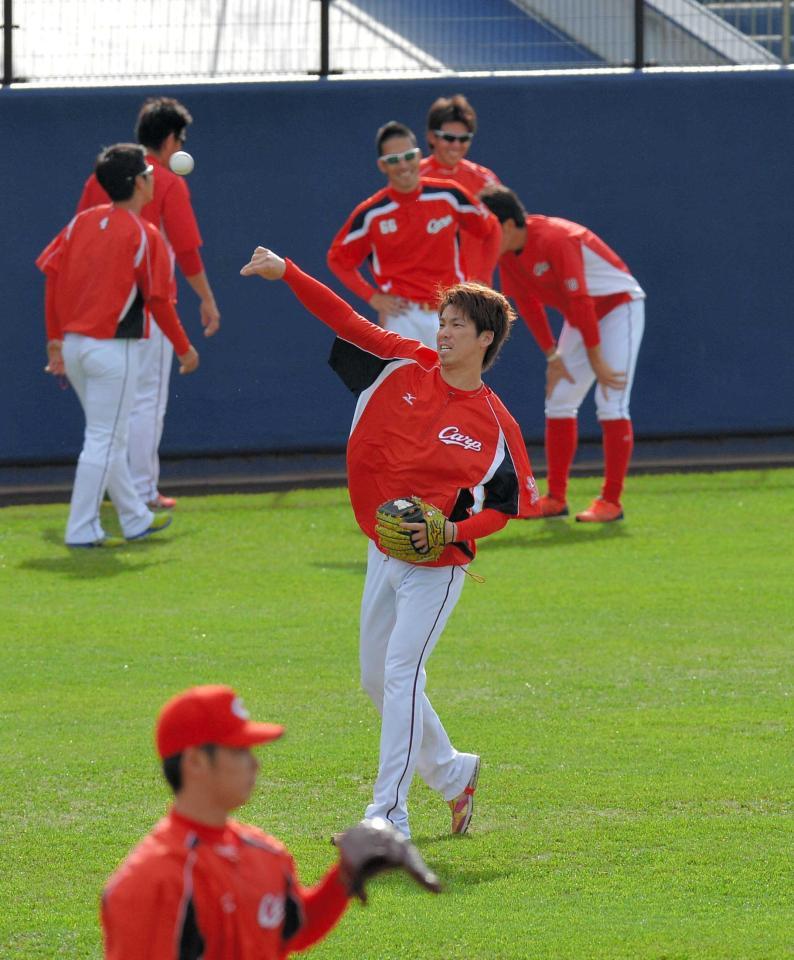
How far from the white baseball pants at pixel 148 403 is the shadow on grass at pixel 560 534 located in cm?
252

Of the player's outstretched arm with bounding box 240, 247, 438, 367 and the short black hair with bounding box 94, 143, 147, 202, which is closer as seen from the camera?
the player's outstretched arm with bounding box 240, 247, 438, 367

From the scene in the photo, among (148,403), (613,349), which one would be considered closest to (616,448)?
(613,349)

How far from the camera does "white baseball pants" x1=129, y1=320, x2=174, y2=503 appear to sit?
1212 cm

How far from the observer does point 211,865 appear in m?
3.02

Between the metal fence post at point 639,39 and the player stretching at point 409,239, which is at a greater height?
the metal fence post at point 639,39

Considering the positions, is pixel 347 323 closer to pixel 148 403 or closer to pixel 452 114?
pixel 148 403

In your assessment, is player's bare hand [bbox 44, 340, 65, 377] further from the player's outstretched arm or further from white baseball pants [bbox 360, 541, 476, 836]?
white baseball pants [bbox 360, 541, 476, 836]

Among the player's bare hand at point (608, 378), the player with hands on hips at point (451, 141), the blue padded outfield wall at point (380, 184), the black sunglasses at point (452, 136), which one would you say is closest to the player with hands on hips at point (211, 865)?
the player's bare hand at point (608, 378)

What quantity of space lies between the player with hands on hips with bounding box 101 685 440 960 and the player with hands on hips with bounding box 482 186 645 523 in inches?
332

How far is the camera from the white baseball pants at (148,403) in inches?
477

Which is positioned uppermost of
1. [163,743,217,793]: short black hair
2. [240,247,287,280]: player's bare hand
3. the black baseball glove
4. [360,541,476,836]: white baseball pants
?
[240,247,287,280]: player's bare hand

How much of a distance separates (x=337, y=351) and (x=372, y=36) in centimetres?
944

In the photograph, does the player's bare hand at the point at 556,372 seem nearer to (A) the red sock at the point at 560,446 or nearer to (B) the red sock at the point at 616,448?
(A) the red sock at the point at 560,446

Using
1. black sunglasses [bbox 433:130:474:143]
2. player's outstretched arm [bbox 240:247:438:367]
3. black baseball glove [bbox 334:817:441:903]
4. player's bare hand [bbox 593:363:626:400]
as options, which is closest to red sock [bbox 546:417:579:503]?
player's bare hand [bbox 593:363:626:400]
